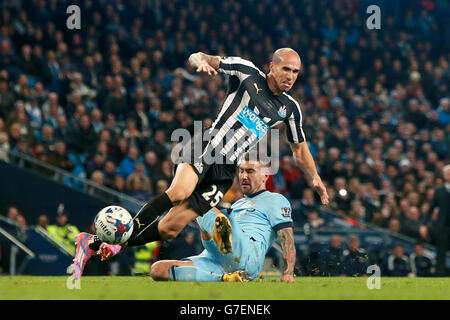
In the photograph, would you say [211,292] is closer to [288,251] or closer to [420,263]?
[288,251]

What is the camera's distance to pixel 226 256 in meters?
8.20

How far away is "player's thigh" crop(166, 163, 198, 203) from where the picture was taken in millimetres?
7348

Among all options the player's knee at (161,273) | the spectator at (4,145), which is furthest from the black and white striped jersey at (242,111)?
the spectator at (4,145)

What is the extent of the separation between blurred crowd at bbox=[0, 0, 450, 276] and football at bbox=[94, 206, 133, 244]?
5278 mm

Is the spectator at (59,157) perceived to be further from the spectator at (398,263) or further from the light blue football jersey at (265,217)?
the light blue football jersey at (265,217)

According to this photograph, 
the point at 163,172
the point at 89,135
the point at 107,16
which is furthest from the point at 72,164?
the point at 107,16

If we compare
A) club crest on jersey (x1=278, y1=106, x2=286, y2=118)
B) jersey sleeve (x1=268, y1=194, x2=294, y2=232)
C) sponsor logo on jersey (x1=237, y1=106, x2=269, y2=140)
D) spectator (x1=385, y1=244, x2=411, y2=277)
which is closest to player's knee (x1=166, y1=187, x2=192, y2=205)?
sponsor logo on jersey (x1=237, y1=106, x2=269, y2=140)

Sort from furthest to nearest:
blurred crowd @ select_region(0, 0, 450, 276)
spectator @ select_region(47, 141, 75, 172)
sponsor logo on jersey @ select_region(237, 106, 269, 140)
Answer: blurred crowd @ select_region(0, 0, 450, 276)
spectator @ select_region(47, 141, 75, 172)
sponsor logo on jersey @ select_region(237, 106, 269, 140)

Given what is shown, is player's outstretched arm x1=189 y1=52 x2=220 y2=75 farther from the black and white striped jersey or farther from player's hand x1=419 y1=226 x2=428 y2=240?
player's hand x1=419 y1=226 x2=428 y2=240

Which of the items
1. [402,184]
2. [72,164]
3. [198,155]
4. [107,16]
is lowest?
[402,184]

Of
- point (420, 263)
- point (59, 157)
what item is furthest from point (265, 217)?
point (59, 157)

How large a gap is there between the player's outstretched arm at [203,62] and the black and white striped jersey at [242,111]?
0.12m

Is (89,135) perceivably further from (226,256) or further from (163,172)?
(226,256)
